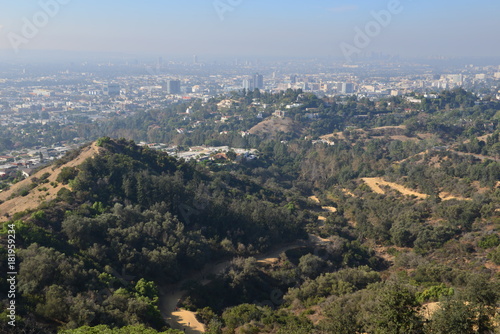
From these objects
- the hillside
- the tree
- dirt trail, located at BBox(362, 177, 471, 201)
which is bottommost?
dirt trail, located at BBox(362, 177, 471, 201)

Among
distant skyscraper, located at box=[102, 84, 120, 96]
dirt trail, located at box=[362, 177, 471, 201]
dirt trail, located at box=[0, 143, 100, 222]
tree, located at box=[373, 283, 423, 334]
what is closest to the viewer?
tree, located at box=[373, 283, 423, 334]

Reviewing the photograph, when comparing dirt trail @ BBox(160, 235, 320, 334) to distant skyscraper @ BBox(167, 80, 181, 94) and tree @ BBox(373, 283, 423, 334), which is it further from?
distant skyscraper @ BBox(167, 80, 181, 94)

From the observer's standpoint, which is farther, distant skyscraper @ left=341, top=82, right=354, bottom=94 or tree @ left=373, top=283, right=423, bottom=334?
distant skyscraper @ left=341, top=82, right=354, bottom=94

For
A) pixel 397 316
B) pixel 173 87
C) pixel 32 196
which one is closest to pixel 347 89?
pixel 173 87

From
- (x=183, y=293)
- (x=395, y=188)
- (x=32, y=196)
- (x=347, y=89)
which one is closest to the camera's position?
(x=183, y=293)

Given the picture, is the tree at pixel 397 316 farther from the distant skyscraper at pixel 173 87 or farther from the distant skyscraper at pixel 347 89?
the distant skyscraper at pixel 173 87

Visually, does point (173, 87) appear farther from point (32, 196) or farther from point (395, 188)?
point (32, 196)

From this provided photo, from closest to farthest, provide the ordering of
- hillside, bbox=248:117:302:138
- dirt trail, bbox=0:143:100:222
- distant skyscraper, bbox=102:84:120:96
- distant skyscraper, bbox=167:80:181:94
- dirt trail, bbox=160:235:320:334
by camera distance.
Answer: dirt trail, bbox=160:235:320:334, dirt trail, bbox=0:143:100:222, hillside, bbox=248:117:302:138, distant skyscraper, bbox=102:84:120:96, distant skyscraper, bbox=167:80:181:94

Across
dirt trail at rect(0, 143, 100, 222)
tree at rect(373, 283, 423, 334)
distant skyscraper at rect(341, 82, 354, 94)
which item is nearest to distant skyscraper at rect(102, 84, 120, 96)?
distant skyscraper at rect(341, 82, 354, 94)

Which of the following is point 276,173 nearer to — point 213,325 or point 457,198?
point 457,198

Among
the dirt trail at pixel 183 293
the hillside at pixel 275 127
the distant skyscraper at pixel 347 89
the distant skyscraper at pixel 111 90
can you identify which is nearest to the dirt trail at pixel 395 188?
the dirt trail at pixel 183 293

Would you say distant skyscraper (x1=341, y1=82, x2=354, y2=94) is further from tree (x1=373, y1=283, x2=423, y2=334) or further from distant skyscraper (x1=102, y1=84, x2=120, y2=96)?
tree (x1=373, y1=283, x2=423, y2=334)

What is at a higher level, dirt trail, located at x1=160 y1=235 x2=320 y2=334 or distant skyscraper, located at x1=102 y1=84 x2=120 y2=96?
distant skyscraper, located at x1=102 y1=84 x2=120 y2=96
